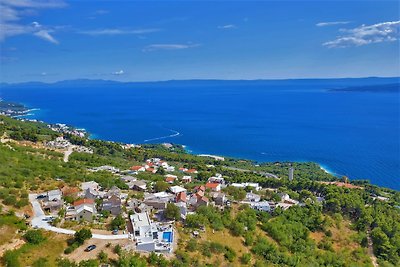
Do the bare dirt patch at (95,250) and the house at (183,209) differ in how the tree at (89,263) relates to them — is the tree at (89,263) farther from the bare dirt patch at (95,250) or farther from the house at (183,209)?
the house at (183,209)

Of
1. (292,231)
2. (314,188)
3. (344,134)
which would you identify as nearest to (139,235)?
(292,231)

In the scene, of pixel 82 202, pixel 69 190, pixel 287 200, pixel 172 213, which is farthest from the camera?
pixel 287 200

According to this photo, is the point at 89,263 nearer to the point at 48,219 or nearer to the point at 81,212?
the point at 81,212

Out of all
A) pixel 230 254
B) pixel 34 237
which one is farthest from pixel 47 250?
pixel 230 254

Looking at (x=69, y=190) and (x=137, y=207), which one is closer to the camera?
(x=137, y=207)

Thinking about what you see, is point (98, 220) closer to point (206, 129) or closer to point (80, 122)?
point (206, 129)

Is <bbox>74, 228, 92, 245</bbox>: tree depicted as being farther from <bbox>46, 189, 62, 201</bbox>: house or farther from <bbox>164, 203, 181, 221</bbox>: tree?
<bbox>164, 203, 181, 221</bbox>: tree

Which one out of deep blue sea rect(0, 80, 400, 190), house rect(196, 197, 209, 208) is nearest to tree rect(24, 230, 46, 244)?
house rect(196, 197, 209, 208)
